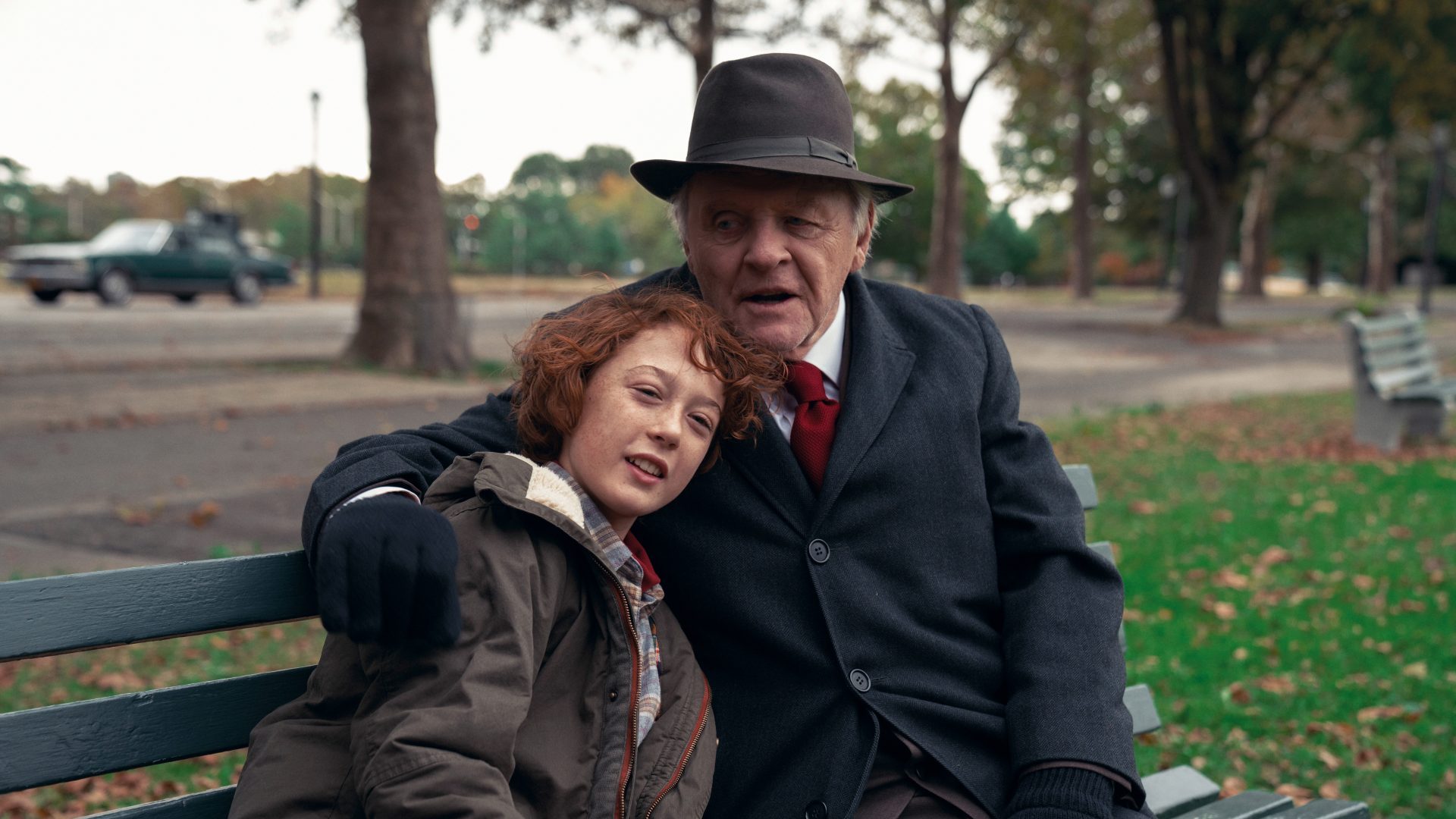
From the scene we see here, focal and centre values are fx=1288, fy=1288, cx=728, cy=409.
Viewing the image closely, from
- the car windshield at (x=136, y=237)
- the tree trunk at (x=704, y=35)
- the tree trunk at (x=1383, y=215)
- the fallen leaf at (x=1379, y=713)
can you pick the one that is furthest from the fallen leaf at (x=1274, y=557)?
the tree trunk at (x=1383, y=215)

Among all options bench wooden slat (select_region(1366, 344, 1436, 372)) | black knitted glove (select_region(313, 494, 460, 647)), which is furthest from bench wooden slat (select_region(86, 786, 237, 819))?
bench wooden slat (select_region(1366, 344, 1436, 372))

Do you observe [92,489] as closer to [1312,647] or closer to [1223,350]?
[1312,647]

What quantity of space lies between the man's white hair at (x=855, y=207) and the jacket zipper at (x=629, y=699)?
817 millimetres

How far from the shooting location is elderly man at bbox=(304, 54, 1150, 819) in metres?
2.19

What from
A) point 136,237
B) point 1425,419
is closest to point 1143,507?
point 1425,419

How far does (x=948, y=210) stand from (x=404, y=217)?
57.4 ft

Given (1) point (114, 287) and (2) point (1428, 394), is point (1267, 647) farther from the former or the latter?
(1) point (114, 287)

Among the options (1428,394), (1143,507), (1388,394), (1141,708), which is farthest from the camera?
(1388,394)

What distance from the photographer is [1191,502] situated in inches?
305

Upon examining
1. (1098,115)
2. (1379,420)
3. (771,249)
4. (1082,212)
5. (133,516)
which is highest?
(1098,115)

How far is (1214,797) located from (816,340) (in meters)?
1.38

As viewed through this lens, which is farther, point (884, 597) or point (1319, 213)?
point (1319, 213)

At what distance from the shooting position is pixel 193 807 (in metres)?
1.96

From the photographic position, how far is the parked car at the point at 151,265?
24.7 meters
